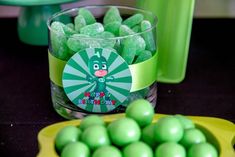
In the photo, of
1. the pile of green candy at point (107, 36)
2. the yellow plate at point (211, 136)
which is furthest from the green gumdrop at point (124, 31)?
the yellow plate at point (211, 136)

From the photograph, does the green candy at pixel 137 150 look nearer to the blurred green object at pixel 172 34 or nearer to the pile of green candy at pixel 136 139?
the pile of green candy at pixel 136 139

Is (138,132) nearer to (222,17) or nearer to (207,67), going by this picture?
(207,67)

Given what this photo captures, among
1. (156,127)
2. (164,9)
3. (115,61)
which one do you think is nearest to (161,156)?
(156,127)

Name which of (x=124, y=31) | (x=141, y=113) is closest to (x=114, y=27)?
(x=124, y=31)

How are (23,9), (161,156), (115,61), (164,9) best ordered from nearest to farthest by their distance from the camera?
1. (161,156)
2. (115,61)
3. (164,9)
4. (23,9)

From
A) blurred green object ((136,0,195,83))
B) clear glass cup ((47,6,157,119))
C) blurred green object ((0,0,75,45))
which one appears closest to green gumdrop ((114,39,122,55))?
clear glass cup ((47,6,157,119))
